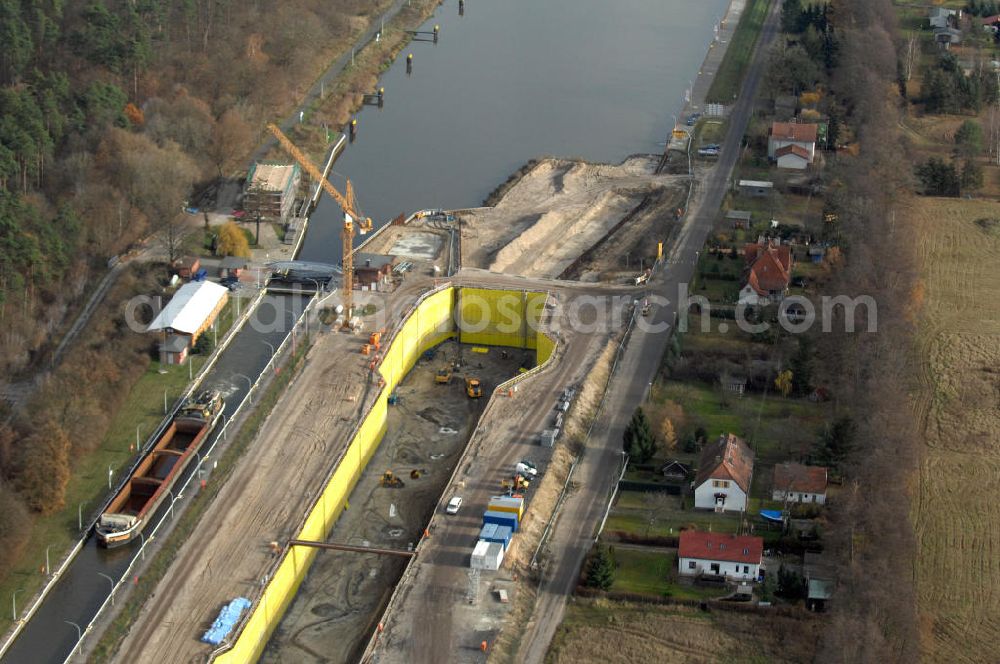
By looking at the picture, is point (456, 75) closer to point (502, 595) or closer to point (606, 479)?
point (606, 479)

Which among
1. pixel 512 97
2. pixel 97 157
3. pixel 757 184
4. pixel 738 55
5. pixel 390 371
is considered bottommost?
pixel 512 97

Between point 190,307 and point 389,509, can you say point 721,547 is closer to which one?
point 389,509

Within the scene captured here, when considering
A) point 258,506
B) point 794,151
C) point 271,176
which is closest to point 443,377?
point 258,506

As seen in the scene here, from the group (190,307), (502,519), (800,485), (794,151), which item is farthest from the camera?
(794,151)

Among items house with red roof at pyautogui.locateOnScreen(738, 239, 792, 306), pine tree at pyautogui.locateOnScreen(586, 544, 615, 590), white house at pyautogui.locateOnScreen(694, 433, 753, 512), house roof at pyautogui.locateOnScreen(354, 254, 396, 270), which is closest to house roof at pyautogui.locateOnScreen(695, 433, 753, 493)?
white house at pyautogui.locateOnScreen(694, 433, 753, 512)

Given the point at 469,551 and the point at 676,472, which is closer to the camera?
the point at 469,551

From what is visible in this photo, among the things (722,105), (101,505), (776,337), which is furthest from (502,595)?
(722,105)

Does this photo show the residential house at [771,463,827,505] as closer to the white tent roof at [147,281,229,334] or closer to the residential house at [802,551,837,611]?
the residential house at [802,551,837,611]
